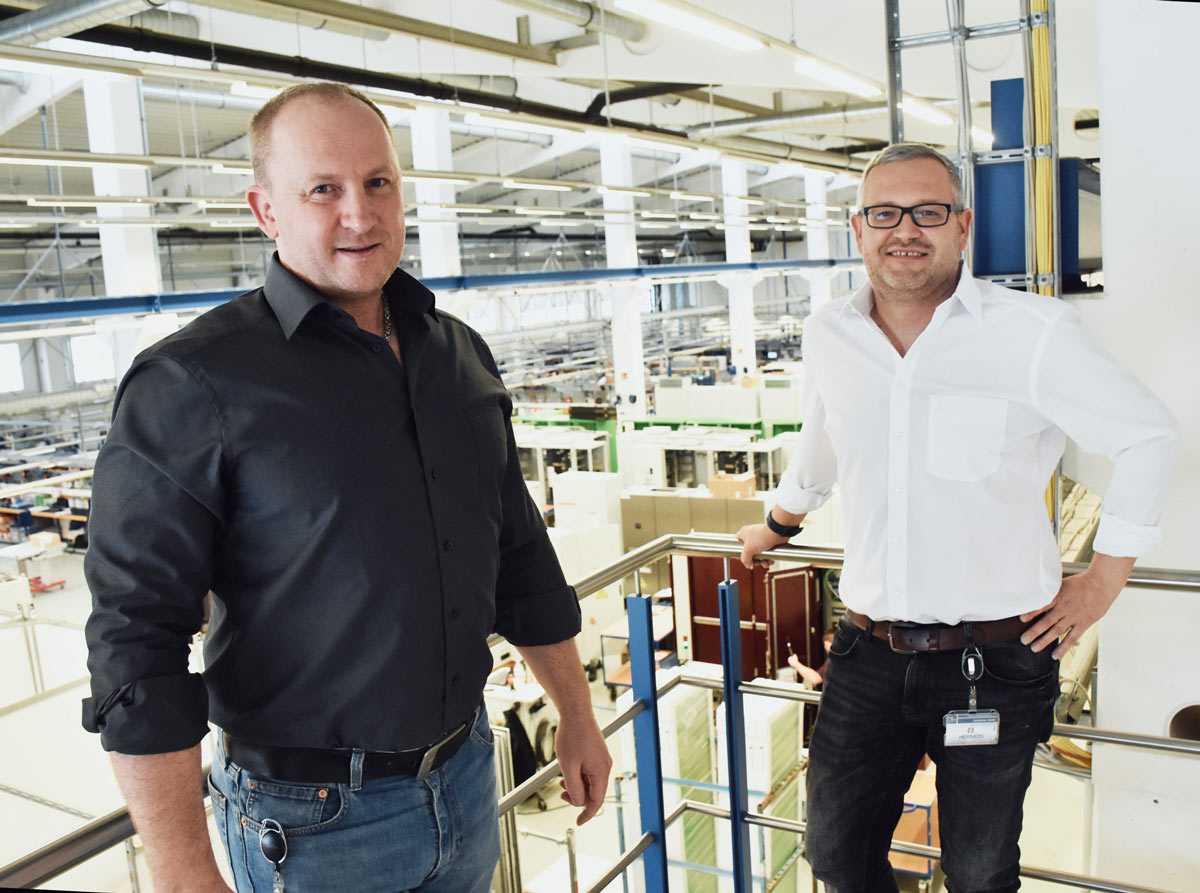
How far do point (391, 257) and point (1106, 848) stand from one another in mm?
2649

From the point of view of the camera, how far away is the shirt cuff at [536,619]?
4.93 ft

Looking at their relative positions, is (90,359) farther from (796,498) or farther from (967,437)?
(967,437)

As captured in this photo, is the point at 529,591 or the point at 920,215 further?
the point at 920,215

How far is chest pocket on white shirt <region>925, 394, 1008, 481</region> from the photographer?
1653 mm

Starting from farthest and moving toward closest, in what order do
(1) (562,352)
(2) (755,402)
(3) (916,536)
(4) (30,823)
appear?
(1) (562,352) → (2) (755,402) → (4) (30,823) → (3) (916,536)

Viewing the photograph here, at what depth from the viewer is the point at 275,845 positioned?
1113 mm

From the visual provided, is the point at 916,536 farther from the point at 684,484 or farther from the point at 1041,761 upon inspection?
the point at 684,484

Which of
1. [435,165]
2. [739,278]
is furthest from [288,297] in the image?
[739,278]

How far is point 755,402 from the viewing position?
1179cm

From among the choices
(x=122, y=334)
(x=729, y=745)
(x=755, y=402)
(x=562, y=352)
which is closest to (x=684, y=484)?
(x=755, y=402)

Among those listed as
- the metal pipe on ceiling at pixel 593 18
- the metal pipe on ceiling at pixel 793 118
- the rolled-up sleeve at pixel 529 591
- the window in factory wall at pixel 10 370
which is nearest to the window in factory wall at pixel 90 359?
the window in factory wall at pixel 10 370

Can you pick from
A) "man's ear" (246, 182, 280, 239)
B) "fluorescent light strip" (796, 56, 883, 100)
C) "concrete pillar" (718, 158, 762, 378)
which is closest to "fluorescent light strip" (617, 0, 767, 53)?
"fluorescent light strip" (796, 56, 883, 100)

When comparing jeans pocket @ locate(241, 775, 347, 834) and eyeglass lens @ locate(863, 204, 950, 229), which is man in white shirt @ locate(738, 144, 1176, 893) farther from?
jeans pocket @ locate(241, 775, 347, 834)

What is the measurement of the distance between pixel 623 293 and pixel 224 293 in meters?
9.15
